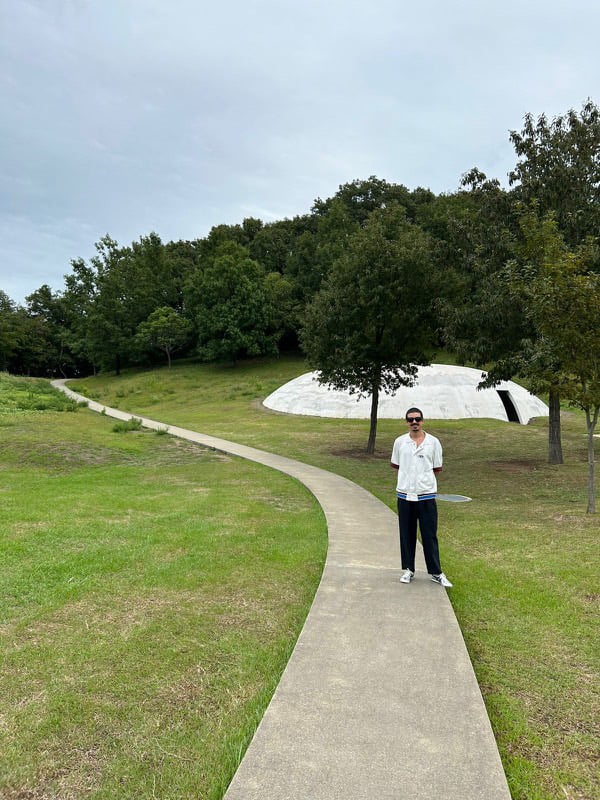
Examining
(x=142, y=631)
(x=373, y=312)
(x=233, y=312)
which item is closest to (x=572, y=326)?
(x=373, y=312)

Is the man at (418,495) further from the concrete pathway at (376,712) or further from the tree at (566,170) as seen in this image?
the tree at (566,170)

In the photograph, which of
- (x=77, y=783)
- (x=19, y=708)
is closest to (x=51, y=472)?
(x=19, y=708)

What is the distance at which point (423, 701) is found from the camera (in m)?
3.53

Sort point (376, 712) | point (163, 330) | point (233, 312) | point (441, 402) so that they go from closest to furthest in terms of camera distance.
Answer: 1. point (376, 712)
2. point (441, 402)
3. point (233, 312)
4. point (163, 330)

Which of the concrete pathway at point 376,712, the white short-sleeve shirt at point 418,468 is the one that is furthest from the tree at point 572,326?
the concrete pathway at point 376,712

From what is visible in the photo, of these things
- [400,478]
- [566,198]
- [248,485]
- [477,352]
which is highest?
[566,198]

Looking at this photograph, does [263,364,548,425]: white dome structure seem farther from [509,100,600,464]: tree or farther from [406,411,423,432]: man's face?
[406,411,423,432]: man's face

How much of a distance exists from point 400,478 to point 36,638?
156 inches

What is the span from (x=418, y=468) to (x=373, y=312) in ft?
43.5

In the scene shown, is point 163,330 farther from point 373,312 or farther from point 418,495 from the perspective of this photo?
point 418,495

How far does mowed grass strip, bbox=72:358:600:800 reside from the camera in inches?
131

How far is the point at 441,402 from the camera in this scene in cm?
3078

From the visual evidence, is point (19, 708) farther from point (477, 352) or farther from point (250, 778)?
point (477, 352)

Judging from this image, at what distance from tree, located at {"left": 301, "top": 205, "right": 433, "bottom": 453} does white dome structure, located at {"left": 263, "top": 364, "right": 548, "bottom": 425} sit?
9.93 meters
